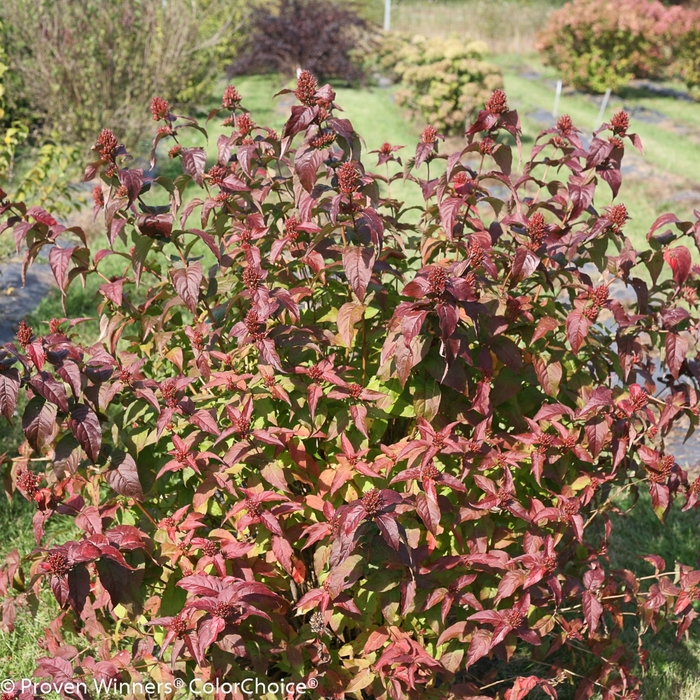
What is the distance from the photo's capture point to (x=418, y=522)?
5.89ft

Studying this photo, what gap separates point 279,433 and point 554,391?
2.22 ft

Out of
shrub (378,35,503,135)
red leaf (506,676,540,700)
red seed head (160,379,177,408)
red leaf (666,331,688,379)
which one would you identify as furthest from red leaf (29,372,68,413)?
shrub (378,35,503,135)

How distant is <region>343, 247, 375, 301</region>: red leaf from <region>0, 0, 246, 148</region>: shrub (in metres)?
6.79

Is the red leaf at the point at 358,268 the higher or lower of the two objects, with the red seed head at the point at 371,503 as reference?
higher

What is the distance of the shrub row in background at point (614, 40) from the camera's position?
14117mm

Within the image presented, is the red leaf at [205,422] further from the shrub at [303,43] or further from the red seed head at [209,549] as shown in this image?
the shrub at [303,43]

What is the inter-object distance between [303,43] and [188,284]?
13574 mm

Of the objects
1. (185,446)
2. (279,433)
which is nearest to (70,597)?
(185,446)

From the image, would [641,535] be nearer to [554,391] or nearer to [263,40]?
[554,391]

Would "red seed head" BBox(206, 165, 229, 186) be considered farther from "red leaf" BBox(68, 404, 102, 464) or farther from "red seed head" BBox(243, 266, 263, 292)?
"red leaf" BBox(68, 404, 102, 464)

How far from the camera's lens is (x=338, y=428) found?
1767 millimetres

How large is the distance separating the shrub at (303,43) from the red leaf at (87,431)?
13.1 meters

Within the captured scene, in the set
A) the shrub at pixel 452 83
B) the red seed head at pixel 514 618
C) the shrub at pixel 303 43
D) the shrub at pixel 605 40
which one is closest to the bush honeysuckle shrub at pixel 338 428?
the red seed head at pixel 514 618

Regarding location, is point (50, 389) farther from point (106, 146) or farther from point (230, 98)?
point (230, 98)
